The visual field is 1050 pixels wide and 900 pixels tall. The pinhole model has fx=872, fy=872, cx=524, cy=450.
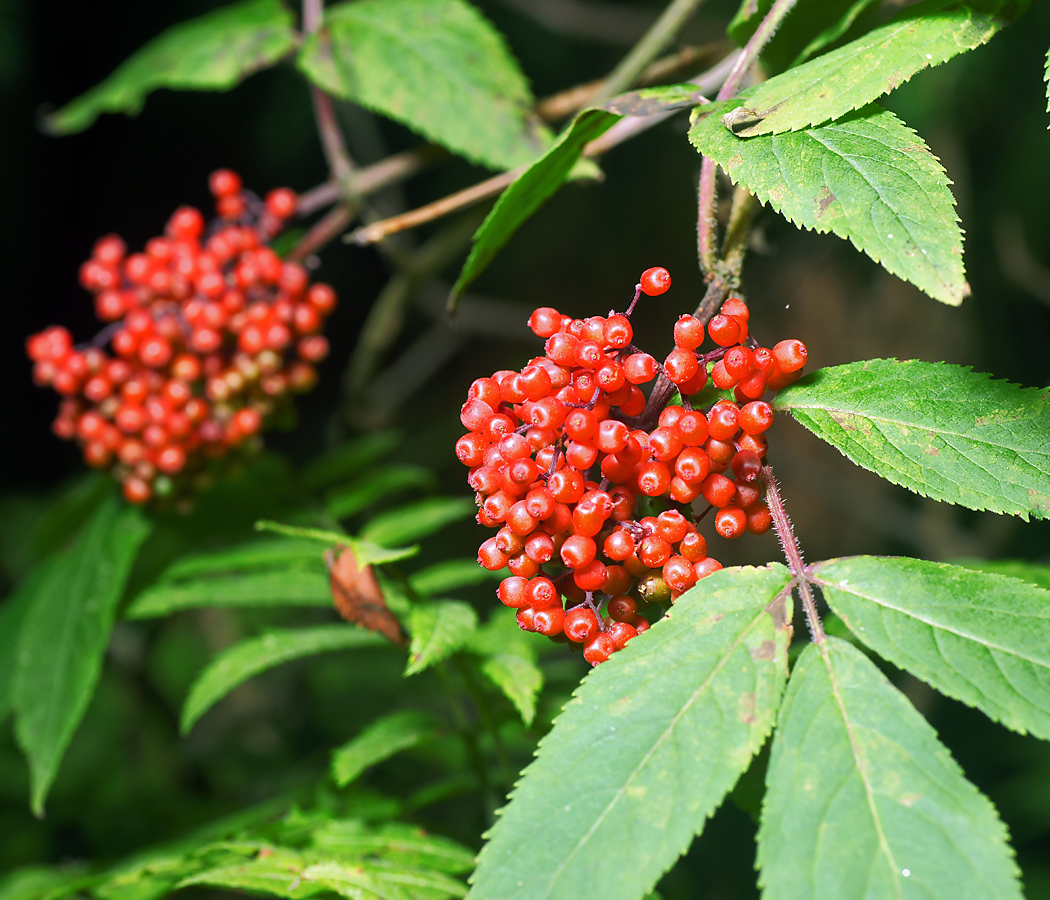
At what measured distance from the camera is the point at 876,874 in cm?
72

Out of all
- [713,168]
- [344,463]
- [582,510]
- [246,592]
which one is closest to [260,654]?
[246,592]

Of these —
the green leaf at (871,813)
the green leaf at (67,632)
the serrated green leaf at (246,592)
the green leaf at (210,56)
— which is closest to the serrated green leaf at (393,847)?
the serrated green leaf at (246,592)

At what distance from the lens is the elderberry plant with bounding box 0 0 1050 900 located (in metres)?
0.79

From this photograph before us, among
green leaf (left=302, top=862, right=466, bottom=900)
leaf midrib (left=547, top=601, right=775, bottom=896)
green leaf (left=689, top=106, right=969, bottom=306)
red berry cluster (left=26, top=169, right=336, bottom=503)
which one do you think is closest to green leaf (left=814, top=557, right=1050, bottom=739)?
leaf midrib (left=547, top=601, right=775, bottom=896)

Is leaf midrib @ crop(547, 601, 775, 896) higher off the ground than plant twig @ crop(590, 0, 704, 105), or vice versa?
plant twig @ crop(590, 0, 704, 105)

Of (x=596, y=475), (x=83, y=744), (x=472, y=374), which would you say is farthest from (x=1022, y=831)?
(x=472, y=374)

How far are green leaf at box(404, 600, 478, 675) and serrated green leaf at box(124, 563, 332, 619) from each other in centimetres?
44

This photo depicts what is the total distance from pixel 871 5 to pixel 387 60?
3.18 feet

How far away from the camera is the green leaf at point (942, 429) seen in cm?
92

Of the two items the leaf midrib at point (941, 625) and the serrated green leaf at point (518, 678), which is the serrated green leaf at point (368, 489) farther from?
the leaf midrib at point (941, 625)

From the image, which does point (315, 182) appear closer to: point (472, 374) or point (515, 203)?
point (472, 374)

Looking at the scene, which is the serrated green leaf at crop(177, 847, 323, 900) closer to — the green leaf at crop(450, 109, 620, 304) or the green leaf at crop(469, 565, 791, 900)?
the green leaf at crop(469, 565, 791, 900)

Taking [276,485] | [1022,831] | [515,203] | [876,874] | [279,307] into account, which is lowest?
[1022,831]

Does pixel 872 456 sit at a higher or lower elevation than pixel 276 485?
higher
